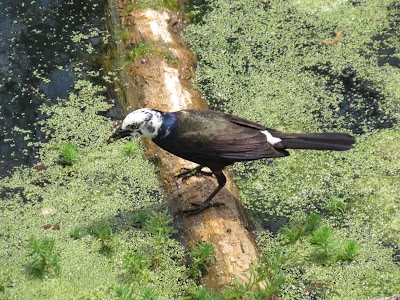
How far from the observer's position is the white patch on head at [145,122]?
4.99 meters

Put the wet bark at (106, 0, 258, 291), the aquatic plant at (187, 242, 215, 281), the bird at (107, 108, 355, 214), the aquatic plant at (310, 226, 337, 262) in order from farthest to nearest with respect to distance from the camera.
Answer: the bird at (107, 108, 355, 214) → the aquatic plant at (310, 226, 337, 262) → the wet bark at (106, 0, 258, 291) → the aquatic plant at (187, 242, 215, 281)

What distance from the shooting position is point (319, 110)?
6.41 m

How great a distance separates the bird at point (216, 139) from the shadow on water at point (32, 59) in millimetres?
1554

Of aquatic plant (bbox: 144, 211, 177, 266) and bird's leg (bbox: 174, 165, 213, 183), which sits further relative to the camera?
bird's leg (bbox: 174, 165, 213, 183)

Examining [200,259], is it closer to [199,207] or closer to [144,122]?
[199,207]

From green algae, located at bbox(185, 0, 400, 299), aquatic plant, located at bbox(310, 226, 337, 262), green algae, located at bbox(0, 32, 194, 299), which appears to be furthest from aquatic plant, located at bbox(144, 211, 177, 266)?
aquatic plant, located at bbox(310, 226, 337, 262)

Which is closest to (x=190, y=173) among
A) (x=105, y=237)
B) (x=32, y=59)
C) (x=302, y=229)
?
(x=105, y=237)

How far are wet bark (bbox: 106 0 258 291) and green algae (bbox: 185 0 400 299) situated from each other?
305mm

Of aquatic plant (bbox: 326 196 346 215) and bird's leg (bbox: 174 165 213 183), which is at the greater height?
bird's leg (bbox: 174 165 213 183)

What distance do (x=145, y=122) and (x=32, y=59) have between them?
2654 millimetres

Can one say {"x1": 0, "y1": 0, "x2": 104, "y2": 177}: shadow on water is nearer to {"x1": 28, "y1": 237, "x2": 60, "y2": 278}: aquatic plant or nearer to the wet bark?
the wet bark

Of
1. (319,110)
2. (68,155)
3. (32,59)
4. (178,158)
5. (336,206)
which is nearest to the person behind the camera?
(336,206)

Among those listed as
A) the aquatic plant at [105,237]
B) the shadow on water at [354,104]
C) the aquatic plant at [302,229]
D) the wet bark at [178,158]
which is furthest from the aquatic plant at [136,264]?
the shadow on water at [354,104]

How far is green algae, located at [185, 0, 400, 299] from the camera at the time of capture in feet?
16.3
